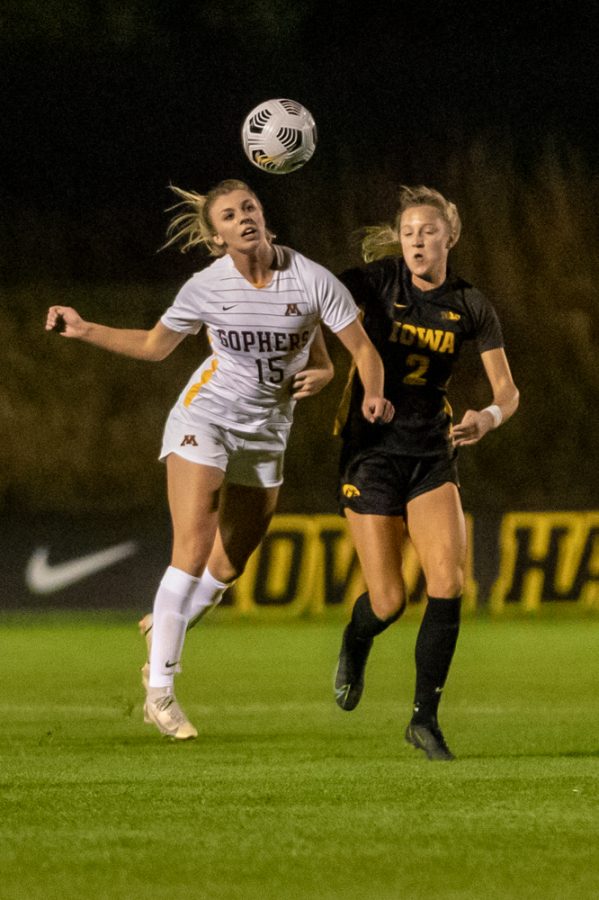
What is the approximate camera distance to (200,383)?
7.05 m

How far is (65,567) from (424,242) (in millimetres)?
9363

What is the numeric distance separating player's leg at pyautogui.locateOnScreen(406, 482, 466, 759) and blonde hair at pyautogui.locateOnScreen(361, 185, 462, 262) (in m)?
1.01

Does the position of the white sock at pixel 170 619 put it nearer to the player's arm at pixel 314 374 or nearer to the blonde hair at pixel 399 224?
the player's arm at pixel 314 374

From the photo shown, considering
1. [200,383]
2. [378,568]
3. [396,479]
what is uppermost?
[200,383]

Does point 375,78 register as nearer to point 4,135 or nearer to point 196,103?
point 196,103

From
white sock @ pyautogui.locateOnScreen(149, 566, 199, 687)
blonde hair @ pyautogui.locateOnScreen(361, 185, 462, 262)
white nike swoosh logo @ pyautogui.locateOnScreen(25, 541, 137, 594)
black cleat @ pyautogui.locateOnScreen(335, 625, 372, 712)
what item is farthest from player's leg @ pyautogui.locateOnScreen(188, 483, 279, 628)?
white nike swoosh logo @ pyautogui.locateOnScreen(25, 541, 137, 594)

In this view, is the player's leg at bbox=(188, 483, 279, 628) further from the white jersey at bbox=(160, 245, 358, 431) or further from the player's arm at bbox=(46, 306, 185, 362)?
the player's arm at bbox=(46, 306, 185, 362)

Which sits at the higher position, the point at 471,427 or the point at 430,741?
the point at 471,427

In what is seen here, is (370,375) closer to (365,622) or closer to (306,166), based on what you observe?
(365,622)

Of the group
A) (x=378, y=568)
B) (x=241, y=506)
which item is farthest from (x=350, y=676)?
(x=241, y=506)

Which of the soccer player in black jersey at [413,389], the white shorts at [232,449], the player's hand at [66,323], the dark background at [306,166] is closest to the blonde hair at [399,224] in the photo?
the soccer player in black jersey at [413,389]

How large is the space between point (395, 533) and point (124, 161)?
20.1 metres

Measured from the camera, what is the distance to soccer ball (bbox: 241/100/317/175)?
23.9 feet

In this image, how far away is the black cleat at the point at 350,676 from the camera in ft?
24.2
